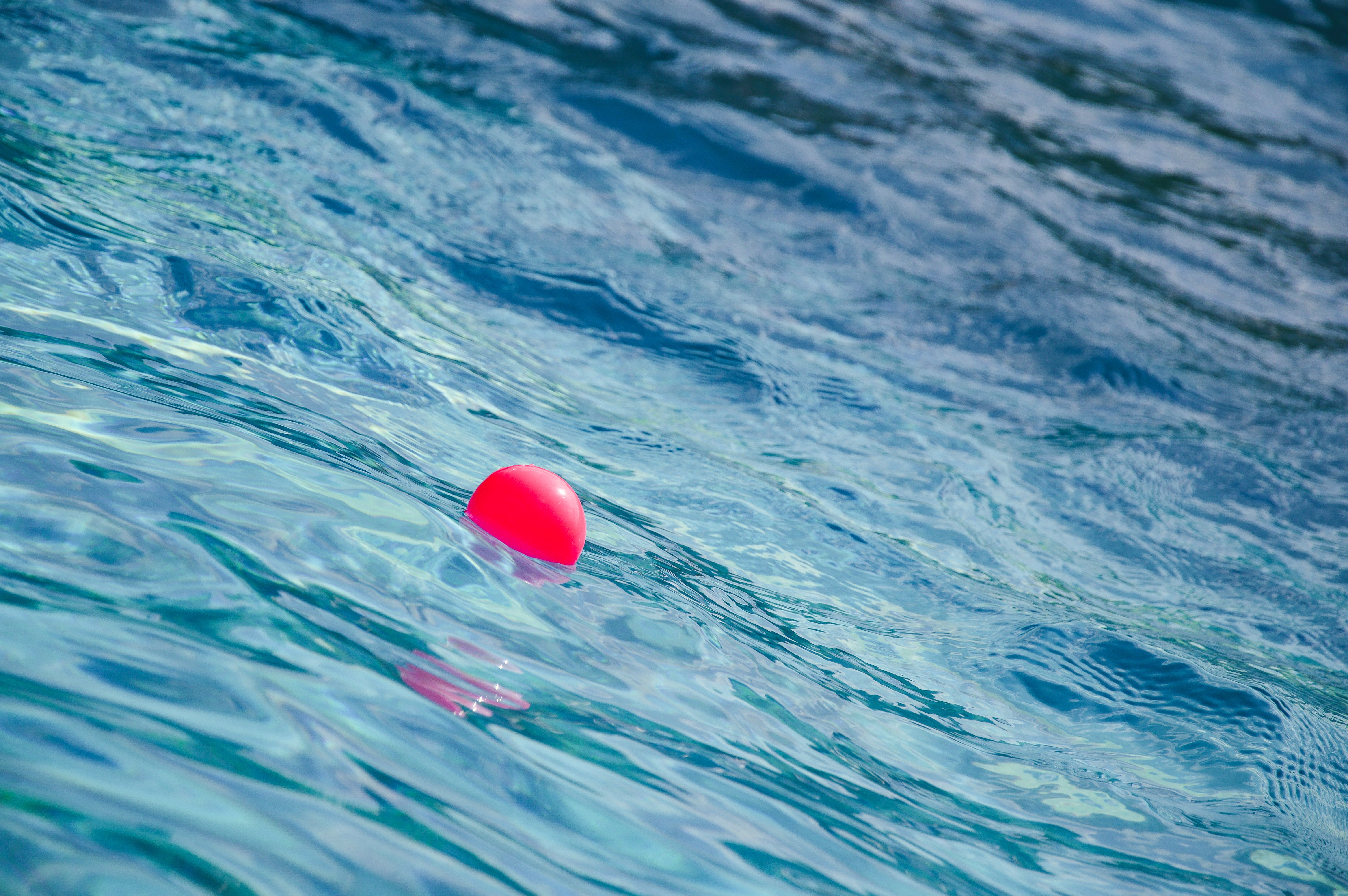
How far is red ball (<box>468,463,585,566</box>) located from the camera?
2527 mm

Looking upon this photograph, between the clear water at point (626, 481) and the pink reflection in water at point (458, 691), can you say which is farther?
the pink reflection in water at point (458, 691)

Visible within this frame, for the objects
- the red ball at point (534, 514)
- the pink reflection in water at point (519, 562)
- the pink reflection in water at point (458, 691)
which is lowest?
the pink reflection in water at point (519, 562)

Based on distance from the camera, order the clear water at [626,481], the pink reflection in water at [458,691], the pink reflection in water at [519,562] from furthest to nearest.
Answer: the pink reflection in water at [519,562]
the pink reflection in water at [458,691]
the clear water at [626,481]

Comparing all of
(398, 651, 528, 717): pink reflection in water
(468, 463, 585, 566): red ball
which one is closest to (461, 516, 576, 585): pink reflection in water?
(468, 463, 585, 566): red ball

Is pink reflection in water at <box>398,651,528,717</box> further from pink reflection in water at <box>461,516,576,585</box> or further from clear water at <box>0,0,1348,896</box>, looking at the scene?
pink reflection in water at <box>461,516,576,585</box>

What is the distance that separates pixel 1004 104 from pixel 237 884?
841 centimetres

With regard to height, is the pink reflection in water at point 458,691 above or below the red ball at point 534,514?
below

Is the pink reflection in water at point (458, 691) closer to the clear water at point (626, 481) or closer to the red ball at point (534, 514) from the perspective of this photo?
the clear water at point (626, 481)

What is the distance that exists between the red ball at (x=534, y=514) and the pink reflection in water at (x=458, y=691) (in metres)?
0.51

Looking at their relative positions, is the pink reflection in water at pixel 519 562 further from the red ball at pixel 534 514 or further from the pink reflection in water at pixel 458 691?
the pink reflection in water at pixel 458 691

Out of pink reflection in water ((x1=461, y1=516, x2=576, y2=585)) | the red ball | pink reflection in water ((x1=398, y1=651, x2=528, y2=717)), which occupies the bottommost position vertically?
pink reflection in water ((x1=461, y1=516, x2=576, y2=585))

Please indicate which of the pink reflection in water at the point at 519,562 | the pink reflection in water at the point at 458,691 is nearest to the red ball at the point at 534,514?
the pink reflection in water at the point at 519,562

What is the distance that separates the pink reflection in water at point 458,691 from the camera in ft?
6.42

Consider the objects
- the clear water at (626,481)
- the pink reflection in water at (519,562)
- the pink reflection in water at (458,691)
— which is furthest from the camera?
the pink reflection in water at (519,562)
